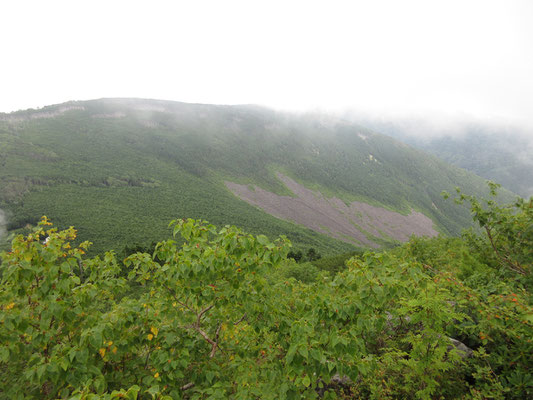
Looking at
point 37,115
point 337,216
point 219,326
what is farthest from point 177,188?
point 219,326

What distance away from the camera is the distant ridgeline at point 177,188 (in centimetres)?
9838

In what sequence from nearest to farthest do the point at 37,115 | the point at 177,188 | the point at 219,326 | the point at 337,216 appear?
the point at 219,326 < the point at 337,216 < the point at 177,188 < the point at 37,115

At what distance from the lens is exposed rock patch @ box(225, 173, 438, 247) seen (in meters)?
120

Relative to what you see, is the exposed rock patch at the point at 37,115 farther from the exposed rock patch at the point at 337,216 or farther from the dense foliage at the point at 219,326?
the dense foliage at the point at 219,326

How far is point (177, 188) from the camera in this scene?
454 ft

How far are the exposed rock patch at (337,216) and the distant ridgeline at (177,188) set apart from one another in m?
0.70

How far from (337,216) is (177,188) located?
9237cm

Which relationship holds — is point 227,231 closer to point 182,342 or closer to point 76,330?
point 182,342

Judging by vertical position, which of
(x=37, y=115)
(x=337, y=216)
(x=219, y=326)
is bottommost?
(x=337, y=216)

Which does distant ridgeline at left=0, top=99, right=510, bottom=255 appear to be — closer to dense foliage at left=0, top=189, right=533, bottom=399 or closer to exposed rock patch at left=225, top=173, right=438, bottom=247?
exposed rock patch at left=225, top=173, right=438, bottom=247

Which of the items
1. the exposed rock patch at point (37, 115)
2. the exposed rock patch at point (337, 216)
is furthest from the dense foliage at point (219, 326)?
the exposed rock patch at point (37, 115)

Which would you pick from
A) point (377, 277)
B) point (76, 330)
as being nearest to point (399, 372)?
point (377, 277)

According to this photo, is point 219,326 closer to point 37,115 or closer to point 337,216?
point 337,216

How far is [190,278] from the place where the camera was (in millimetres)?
4207
